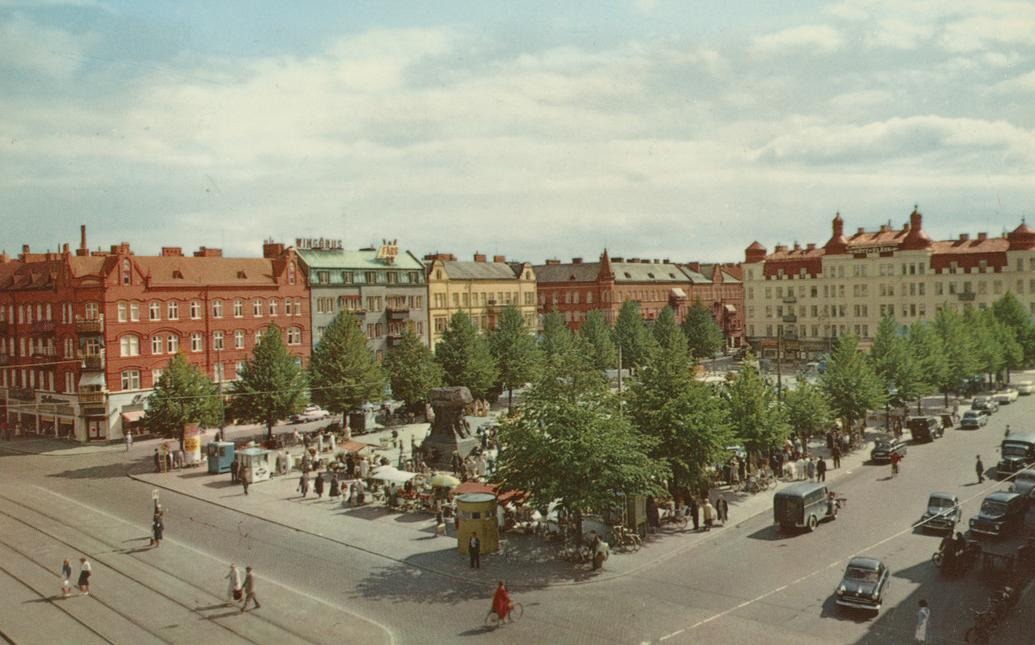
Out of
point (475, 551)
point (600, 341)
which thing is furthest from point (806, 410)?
point (600, 341)

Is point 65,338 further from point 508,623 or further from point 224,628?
point 508,623

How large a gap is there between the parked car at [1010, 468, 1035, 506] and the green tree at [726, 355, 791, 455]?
10516 mm

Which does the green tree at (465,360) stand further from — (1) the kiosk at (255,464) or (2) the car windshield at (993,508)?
(2) the car windshield at (993,508)

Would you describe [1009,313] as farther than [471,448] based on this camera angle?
Yes

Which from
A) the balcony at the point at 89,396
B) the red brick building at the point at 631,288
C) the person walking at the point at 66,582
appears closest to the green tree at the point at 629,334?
the red brick building at the point at 631,288

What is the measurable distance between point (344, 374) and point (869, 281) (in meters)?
75.2

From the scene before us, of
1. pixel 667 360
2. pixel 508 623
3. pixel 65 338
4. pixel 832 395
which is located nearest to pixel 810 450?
pixel 832 395

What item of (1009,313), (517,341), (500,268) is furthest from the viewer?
(500,268)

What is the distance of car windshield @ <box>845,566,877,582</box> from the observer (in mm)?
25578

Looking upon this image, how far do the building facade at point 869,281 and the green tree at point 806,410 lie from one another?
47.6 m

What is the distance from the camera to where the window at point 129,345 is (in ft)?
214

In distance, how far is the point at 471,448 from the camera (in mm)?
51438

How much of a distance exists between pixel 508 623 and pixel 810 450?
117 ft

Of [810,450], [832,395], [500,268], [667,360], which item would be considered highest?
[500,268]
